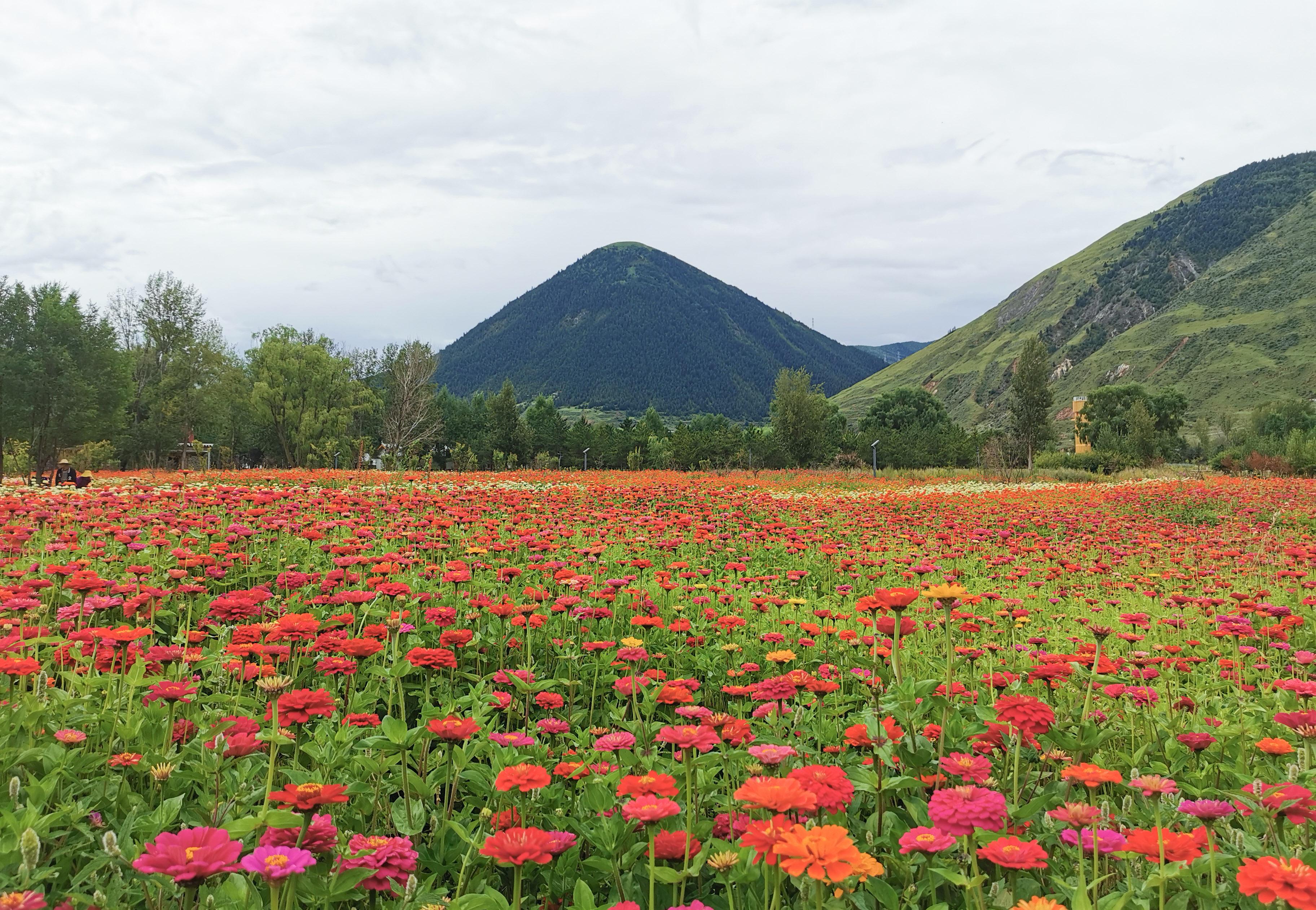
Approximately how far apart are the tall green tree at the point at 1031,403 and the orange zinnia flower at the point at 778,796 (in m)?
39.1

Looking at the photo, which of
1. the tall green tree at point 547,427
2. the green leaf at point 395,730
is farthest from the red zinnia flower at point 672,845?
the tall green tree at point 547,427

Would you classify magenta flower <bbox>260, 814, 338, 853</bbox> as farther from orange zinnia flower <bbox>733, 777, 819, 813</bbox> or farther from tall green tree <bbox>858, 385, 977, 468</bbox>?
tall green tree <bbox>858, 385, 977, 468</bbox>

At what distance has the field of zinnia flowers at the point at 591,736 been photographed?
166 cm

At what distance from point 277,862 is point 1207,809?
2.29 metres

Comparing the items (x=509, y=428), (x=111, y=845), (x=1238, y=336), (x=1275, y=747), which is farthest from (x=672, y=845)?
(x=1238, y=336)

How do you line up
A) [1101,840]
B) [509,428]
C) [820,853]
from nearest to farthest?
[820,853], [1101,840], [509,428]

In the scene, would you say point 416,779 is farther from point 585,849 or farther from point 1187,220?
point 1187,220

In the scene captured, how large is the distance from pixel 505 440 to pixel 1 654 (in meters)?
56.8

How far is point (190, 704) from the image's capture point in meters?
3.04

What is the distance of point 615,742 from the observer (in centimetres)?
218

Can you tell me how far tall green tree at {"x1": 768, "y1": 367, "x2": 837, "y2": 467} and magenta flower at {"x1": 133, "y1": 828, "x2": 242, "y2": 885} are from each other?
34.4m

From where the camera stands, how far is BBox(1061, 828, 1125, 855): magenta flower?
1.73 meters

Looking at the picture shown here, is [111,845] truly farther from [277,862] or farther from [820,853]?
[820,853]

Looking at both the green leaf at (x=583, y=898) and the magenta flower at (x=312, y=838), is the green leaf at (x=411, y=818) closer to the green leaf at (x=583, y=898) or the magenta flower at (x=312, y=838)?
the magenta flower at (x=312, y=838)
